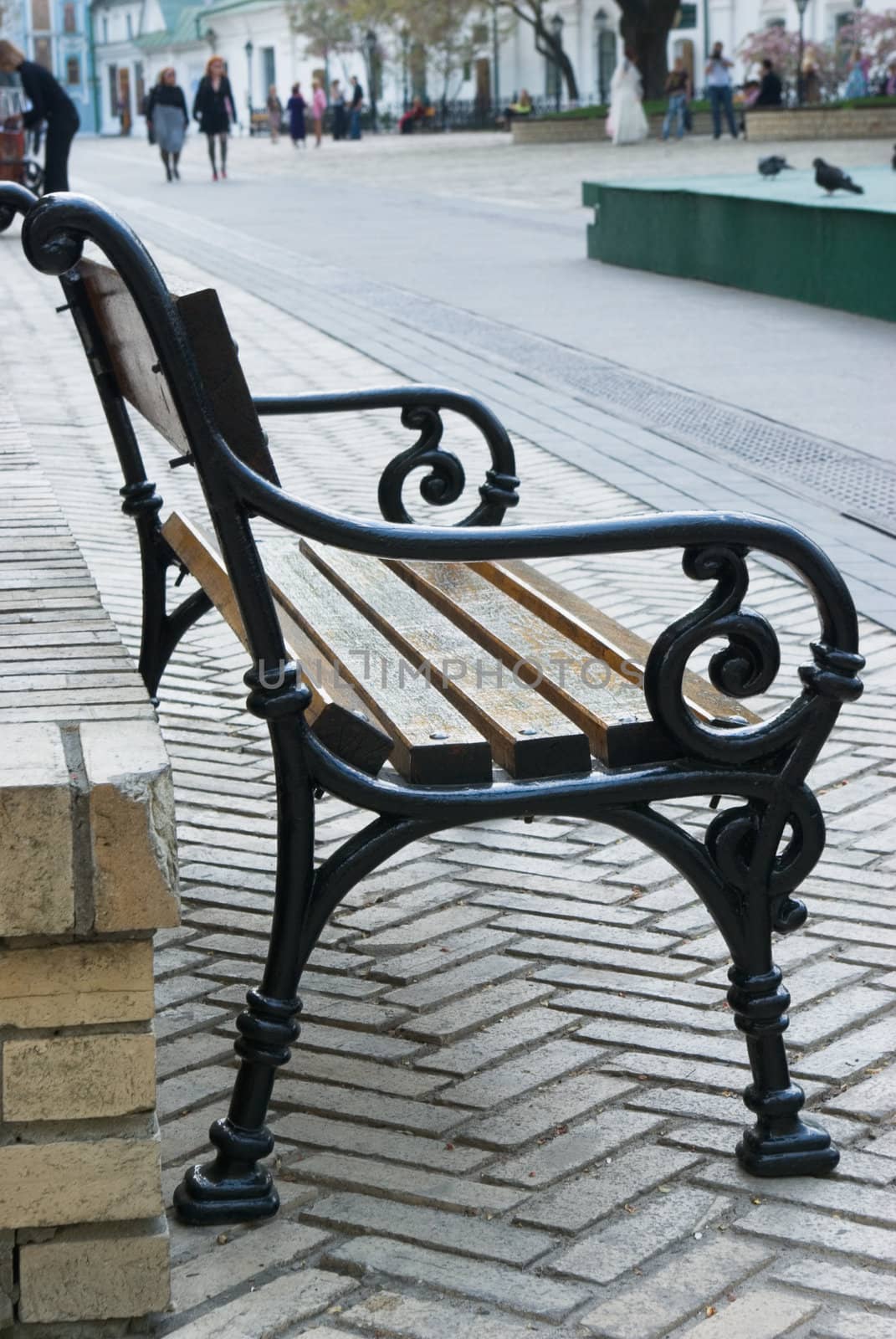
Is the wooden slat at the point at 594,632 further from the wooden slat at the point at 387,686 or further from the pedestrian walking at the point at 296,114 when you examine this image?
the pedestrian walking at the point at 296,114

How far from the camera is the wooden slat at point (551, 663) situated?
2.33 meters

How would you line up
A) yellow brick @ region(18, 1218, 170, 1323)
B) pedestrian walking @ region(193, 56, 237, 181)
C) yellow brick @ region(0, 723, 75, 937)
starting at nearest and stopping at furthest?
yellow brick @ region(0, 723, 75, 937) → yellow brick @ region(18, 1218, 170, 1323) → pedestrian walking @ region(193, 56, 237, 181)

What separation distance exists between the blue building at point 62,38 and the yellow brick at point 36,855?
115306 millimetres

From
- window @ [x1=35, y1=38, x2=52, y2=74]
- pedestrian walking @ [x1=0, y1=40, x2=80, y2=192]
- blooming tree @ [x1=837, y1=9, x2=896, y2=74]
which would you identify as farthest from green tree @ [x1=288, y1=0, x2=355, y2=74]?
pedestrian walking @ [x1=0, y1=40, x2=80, y2=192]

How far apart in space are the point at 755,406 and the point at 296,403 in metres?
5.06

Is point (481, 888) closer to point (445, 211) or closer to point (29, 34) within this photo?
point (445, 211)

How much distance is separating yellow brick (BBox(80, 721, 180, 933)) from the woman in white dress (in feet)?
116

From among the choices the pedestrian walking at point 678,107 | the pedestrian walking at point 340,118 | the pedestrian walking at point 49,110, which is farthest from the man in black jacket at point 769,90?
the pedestrian walking at point 49,110

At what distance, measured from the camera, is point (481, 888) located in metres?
3.26

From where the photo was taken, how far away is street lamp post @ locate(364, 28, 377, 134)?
2512 inches

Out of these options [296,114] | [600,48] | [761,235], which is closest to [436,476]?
[761,235]

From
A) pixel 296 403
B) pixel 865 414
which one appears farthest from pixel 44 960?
pixel 865 414

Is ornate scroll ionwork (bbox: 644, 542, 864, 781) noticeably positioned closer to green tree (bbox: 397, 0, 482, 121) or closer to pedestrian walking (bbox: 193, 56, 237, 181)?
pedestrian walking (bbox: 193, 56, 237, 181)

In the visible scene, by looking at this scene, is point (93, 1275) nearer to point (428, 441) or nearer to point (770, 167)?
point (428, 441)
